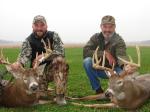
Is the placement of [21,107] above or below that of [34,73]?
below

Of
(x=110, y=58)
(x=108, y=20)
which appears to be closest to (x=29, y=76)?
(x=110, y=58)

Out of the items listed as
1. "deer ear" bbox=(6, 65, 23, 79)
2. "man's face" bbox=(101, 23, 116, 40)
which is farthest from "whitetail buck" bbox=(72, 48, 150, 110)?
"deer ear" bbox=(6, 65, 23, 79)

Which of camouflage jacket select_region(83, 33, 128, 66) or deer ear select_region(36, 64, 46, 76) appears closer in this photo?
deer ear select_region(36, 64, 46, 76)

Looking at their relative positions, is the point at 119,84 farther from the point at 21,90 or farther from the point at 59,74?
the point at 21,90

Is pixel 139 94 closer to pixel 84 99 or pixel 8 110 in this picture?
pixel 84 99

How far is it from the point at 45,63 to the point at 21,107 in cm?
118

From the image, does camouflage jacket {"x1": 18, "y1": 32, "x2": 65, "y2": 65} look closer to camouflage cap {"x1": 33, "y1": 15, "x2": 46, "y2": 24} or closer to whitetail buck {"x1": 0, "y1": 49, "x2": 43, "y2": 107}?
camouflage cap {"x1": 33, "y1": 15, "x2": 46, "y2": 24}

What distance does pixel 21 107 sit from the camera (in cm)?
870

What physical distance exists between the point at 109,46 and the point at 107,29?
366 millimetres

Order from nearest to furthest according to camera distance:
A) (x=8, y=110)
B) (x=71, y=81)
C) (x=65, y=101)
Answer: (x=8, y=110)
(x=65, y=101)
(x=71, y=81)

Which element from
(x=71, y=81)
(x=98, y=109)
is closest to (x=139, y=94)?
(x=98, y=109)

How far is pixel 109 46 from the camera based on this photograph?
9.77 m

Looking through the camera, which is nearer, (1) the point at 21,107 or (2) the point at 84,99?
(1) the point at 21,107

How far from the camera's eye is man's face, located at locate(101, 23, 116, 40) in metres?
9.65
